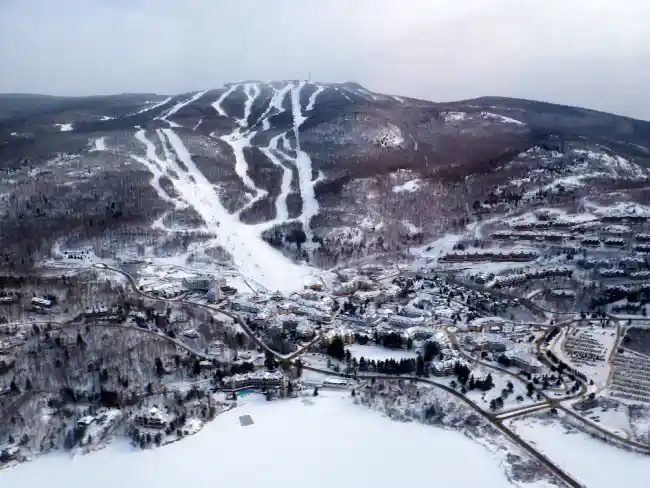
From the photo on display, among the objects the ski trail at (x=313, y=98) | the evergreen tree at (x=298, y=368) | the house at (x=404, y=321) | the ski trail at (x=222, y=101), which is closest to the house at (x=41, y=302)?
the evergreen tree at (x=298, y=368)

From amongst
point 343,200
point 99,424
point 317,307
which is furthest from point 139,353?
point 343,200

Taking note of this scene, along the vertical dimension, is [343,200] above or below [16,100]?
below

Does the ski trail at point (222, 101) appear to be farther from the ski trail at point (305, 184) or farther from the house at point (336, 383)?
the house at point (336, 383)

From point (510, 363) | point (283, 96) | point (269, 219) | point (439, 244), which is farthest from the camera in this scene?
point (283, 96)

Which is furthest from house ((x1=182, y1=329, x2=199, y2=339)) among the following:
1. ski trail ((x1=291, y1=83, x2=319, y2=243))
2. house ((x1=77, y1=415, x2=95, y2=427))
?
ski trail ((x1=291, y1=83, x2=319, y2=243))

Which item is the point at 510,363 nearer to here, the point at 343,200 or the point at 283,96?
the point at 343,200

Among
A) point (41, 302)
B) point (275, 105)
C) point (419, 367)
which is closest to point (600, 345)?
point (419, 367)
